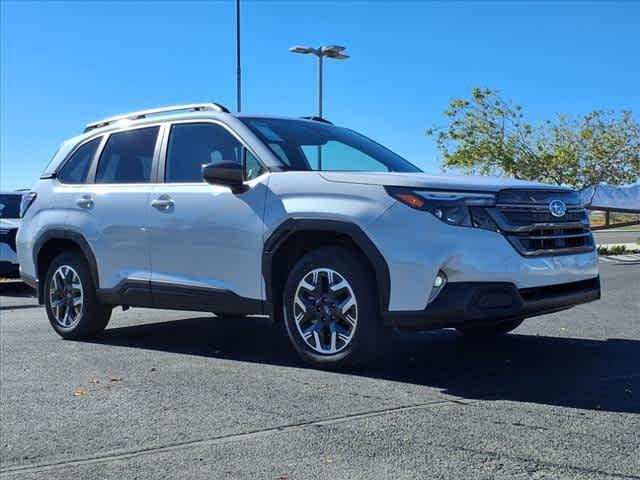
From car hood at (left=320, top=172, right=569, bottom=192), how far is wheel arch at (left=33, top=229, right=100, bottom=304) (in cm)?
260

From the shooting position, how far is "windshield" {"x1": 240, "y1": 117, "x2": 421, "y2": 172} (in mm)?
5500

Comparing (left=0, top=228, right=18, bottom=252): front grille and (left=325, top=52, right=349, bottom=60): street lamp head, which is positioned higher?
(left=325, top=52, right=349, bottom=60): street lamp head

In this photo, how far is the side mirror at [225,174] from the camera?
17.0ft

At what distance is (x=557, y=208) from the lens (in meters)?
4.85

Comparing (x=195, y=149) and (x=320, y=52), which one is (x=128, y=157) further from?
(x=320, y=52)

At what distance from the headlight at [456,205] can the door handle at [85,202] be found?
3247mm

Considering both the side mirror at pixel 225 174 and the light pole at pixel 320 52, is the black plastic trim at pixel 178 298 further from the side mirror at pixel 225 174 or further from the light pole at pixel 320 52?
the light pole at pixel 320 52

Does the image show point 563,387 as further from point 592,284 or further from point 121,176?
point 121,176

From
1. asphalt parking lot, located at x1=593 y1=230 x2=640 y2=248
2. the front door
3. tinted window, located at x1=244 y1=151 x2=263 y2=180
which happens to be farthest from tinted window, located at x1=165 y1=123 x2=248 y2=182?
asphalt parking lot, located at x1=593 y1=230 x2=640 y2=248

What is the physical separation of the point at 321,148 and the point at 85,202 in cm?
224

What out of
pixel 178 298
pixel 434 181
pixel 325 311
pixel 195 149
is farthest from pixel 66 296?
pixel 434 181

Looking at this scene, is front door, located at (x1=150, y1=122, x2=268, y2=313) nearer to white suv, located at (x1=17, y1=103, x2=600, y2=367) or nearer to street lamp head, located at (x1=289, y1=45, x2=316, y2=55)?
white suv, located at (x1=17, y1=103, x2=600, y2=367)

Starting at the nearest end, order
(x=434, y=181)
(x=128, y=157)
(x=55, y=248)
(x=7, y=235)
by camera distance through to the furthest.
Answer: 1. (x=434, y=181)
2. (x=128, y=157)
3. (x=55, y=248)
4. (x=7, y=235)

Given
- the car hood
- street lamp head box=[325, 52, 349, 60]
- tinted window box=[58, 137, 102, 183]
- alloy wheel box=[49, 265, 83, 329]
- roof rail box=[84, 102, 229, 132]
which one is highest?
street lamp head box=[325, 52, 349, 60]
